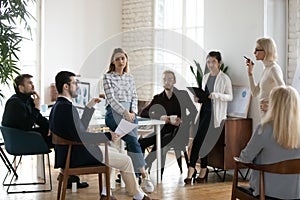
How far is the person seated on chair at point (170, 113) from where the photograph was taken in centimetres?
604

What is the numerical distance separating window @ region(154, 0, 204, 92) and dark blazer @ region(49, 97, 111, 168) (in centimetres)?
355

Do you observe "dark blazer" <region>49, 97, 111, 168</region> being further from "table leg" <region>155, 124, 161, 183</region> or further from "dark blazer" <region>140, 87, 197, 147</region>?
"dark blazer" <region>140, 87, 197, 147</region>

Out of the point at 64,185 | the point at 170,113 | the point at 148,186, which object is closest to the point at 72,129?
the point at 64,185

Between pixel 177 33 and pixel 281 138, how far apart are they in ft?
16.0

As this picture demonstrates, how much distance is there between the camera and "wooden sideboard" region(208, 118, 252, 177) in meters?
6.07

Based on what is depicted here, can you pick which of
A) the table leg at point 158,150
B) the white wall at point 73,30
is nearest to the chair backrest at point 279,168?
the table leg at point 158,150

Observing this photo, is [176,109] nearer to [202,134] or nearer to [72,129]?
[202,134]

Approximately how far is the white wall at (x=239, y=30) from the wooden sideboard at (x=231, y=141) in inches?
6.2

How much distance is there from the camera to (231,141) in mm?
6102

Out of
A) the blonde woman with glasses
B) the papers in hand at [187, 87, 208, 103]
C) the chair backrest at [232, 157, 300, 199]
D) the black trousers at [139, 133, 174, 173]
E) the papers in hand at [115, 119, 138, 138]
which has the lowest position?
the black trousers at [139, 133, 174, 173]

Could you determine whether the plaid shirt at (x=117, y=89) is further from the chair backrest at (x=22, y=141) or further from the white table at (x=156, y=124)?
the chair backrest at (x=22, y=141)

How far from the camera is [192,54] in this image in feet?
25.6

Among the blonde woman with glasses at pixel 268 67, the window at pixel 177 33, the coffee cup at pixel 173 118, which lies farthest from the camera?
the window at pixel 177 33

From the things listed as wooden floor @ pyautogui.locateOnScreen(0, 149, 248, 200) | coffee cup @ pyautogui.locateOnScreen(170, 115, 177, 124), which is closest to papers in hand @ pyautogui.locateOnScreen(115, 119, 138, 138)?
wooden floor @ pyautogui.locateOnScreen(0, 149, 248, 200)
